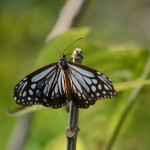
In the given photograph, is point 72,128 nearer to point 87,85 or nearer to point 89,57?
point 87,85

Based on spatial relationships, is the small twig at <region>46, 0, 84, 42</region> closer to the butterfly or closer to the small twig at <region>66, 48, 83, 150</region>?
the butterfly

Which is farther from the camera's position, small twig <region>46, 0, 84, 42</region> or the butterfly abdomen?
small twig <region>46, 0, 84, 42</region>

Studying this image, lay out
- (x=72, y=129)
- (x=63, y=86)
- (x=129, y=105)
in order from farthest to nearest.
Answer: (x=129, y=105), (x=63, y=86), (x=72, y=129)

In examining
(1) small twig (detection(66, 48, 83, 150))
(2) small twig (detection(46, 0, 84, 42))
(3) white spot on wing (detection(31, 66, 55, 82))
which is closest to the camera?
(1) small twig (detection(66, 48, 83, 150))

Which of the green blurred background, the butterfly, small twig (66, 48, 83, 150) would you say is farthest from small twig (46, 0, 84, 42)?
small twig (66, 48, 83, 150)

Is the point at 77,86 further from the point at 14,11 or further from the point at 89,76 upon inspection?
the point at 14,11

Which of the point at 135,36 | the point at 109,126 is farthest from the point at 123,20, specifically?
the point at 109,126

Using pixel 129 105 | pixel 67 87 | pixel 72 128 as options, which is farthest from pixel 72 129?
pixel 129 105
